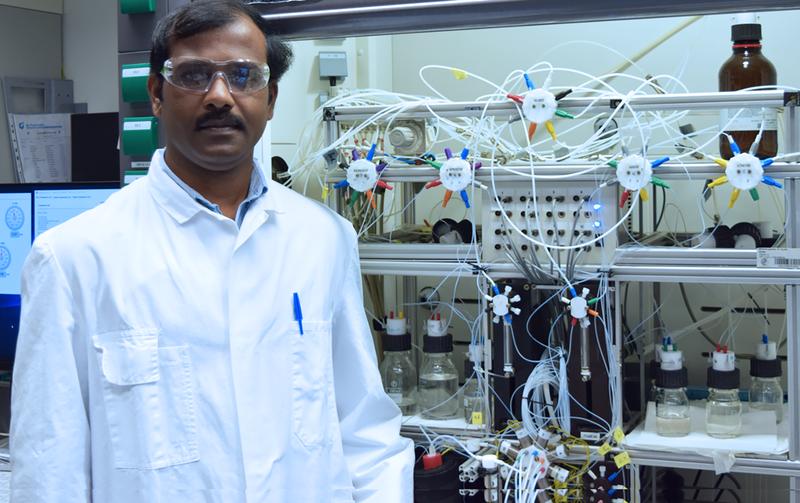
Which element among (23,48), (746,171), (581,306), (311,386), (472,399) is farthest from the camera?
(23,48)

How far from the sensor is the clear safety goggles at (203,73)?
1364mm

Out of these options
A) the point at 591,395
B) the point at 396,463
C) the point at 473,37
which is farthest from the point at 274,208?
the point at 473,37

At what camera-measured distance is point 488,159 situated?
78.4 inches

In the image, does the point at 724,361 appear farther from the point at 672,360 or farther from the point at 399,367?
the point at 399,367

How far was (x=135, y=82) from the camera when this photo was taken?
1875mm

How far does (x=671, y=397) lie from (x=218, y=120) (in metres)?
1.14

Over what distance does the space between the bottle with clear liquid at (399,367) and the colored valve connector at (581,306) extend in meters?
0.42

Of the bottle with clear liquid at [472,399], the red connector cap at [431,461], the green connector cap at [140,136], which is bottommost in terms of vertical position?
the red connector cap at [431,461]

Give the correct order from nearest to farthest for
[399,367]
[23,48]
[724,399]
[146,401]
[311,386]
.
Result: [146,401] → [311,386] → [724,399] → [399,367] → [23,48]

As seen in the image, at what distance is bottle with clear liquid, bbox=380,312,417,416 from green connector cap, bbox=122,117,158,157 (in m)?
0.64

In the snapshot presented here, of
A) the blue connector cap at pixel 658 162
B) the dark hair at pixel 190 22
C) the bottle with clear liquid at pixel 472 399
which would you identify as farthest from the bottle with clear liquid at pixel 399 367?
the dark hair at pixel 190 22

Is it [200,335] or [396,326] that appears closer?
[200,335]

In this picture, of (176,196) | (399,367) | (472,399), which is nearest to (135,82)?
(176,196)

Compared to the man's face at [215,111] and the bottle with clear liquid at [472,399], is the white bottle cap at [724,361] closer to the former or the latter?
the bottle with clear liquid at [472,399]
